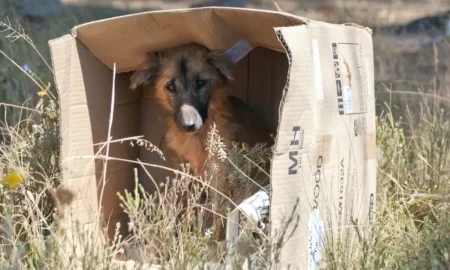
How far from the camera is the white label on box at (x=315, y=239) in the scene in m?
3.18

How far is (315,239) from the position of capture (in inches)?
126

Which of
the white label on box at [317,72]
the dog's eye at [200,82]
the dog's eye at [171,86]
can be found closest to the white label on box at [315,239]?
the white label on box at [317,72]

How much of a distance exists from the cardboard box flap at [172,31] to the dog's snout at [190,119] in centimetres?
38

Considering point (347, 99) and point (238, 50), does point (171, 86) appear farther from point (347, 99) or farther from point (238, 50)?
point (347, 99)

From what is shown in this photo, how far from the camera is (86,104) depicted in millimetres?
3906

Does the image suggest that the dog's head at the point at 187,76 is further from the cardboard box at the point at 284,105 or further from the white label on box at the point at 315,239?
the white label on box at the point at 315,239

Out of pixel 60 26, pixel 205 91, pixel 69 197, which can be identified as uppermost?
pixel 60 26

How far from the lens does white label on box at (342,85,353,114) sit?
339 centimetres

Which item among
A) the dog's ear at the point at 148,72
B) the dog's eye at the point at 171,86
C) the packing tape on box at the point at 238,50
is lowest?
the dog's eye at the point at 171,86

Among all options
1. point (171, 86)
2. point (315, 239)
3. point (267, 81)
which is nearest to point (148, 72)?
point (171, 86)

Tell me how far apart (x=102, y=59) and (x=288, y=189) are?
1517 millimetres

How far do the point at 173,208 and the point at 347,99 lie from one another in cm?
93

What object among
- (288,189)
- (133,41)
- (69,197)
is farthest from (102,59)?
(288,189)

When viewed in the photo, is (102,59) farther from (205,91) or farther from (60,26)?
(60,26)
